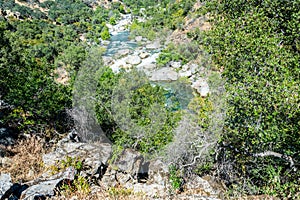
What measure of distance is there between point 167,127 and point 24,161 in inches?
179

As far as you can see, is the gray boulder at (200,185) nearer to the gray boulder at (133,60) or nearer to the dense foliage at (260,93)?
the dense foliage at (260,93)

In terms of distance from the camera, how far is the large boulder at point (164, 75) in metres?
28.8

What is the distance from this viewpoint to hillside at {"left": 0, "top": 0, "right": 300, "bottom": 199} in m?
5.77

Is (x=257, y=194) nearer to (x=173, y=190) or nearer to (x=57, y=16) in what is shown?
(x=173, y=190)

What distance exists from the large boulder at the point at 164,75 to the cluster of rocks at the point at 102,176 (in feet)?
65.7

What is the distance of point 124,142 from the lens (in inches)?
372

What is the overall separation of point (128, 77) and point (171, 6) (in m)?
40.0

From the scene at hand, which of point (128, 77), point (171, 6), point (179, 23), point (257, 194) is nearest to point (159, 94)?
point (128, 77)

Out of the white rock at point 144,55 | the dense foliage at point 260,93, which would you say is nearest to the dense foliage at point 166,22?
the white rock at point 144,55

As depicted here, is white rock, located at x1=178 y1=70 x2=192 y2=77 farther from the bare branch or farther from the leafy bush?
the bare branch

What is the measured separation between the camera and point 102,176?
278 inches

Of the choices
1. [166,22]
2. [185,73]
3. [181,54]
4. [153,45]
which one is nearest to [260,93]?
[185,73]

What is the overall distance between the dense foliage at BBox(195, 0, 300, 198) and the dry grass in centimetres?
446

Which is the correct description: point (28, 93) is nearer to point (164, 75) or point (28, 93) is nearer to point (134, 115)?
point (134, 115)
